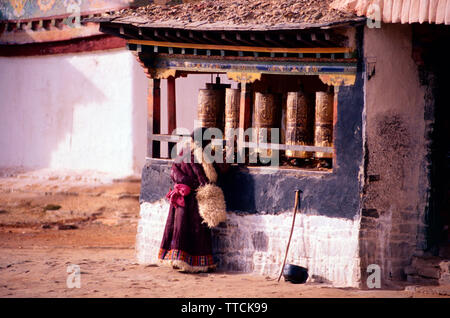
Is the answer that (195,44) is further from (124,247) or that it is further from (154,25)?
(124,247)

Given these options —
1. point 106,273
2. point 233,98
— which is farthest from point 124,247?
point 233,98

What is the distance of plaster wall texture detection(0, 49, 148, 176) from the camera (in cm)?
1391

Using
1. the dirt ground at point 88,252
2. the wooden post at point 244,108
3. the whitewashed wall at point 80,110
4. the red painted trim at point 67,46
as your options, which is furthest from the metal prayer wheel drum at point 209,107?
the red painted trim at point 67,46

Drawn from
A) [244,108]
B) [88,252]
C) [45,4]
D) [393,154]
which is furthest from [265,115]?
[45,4]

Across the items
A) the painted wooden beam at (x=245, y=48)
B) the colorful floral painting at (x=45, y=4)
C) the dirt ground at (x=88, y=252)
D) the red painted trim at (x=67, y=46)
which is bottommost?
the dirt ground at (x=88, y=252)

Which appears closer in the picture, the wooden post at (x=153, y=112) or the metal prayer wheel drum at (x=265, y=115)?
the metal prayer wheel drum at (x=265, y=115)

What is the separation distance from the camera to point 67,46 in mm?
14812

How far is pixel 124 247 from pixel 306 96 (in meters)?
3.98

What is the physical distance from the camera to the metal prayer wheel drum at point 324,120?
9352mm

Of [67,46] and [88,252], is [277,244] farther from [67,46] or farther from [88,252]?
[67,46]

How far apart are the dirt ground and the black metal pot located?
8 cm

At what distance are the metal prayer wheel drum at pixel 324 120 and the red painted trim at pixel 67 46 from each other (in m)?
5.27

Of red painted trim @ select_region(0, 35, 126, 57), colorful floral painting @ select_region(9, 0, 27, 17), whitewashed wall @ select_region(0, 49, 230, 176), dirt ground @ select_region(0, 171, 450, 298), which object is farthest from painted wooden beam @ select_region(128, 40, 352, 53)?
colorful floral painting @ select_region(9, 0, 27, 17)

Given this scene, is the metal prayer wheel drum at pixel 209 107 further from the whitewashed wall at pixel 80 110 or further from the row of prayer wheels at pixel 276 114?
the whitewashed wall at pixel 80 110
